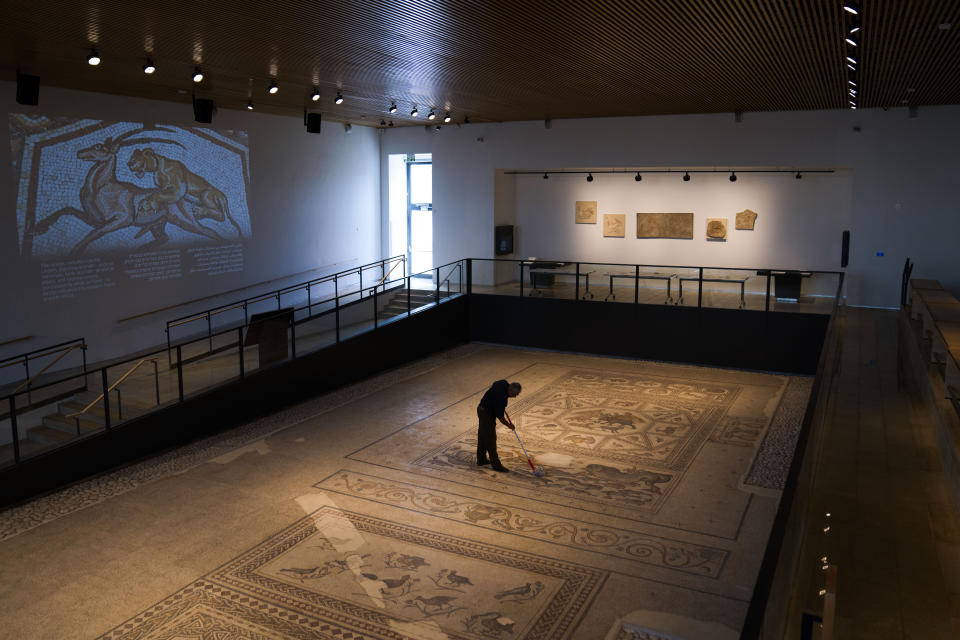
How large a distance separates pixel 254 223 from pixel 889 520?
13.6 meters

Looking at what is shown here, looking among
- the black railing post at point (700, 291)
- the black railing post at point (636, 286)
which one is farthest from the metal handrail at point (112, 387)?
the black railing post at point (700, 291)

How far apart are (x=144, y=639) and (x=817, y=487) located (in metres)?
5.72

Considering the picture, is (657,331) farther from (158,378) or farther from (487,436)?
(158,378)

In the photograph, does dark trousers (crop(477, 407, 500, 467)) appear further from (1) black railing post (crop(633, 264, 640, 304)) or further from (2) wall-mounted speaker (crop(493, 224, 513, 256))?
(2) wall-mounted speaker (crop(493, 224, 513, 256))

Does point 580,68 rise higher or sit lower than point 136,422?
higher

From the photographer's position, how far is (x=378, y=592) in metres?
6.66

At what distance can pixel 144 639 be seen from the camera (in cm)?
595

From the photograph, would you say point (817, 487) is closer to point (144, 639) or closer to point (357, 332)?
point (144, 639)

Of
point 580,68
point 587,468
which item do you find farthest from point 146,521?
point 580,68

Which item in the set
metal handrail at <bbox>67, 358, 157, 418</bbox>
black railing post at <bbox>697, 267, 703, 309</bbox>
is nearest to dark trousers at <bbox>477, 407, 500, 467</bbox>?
metal handrail at <bbox>67, 358, 157, 418</bbox>

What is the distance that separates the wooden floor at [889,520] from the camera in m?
5.36

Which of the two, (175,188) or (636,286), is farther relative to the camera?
(636,286)

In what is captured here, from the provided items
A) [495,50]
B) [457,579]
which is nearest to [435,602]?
[457,579]

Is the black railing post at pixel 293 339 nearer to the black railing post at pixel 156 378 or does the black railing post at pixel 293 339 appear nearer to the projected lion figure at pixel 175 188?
the black railing post at pixel 156 378
